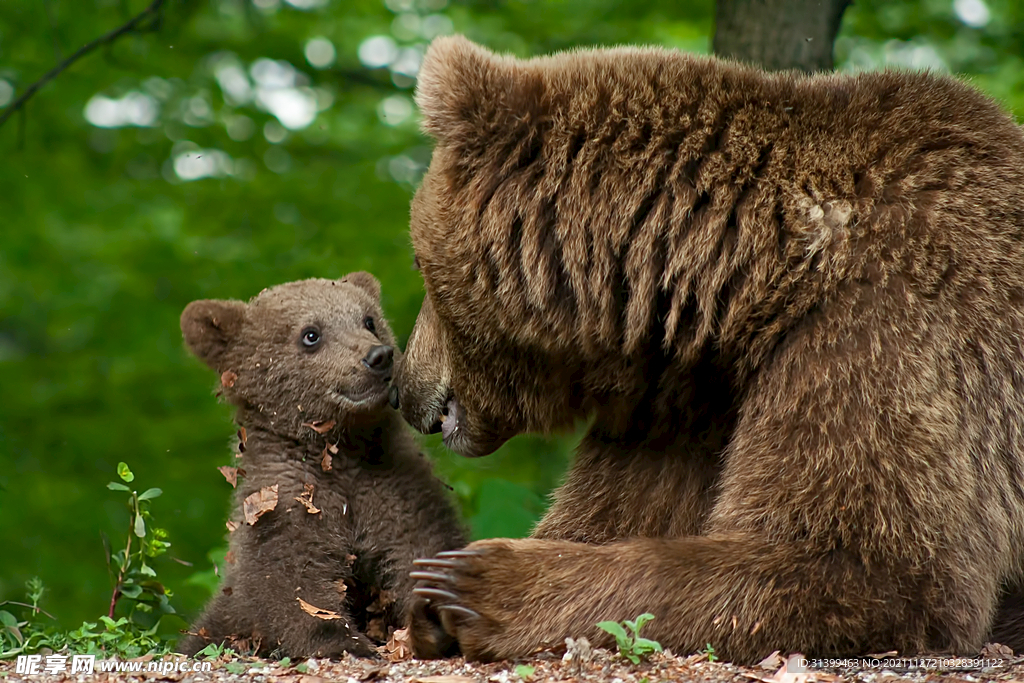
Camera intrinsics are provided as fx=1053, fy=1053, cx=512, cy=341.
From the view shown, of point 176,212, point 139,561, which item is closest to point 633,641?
point 139,561

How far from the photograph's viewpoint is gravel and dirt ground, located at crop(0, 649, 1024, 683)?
2824 mm

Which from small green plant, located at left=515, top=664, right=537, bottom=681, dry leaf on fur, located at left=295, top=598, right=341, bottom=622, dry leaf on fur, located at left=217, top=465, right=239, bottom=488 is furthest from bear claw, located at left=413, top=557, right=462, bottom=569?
dry leaf on fur, located at left=217, top=465, right=239, bottom=488

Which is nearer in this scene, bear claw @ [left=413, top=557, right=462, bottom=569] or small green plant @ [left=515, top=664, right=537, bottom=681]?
small green plant @ [left=515, top=664, right=537, bottom=681]

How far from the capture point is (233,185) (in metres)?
7.81

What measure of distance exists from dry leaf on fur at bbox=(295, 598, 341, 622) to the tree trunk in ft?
10.8

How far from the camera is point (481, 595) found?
3.17 meters

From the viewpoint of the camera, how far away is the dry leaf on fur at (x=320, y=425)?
4.12 m

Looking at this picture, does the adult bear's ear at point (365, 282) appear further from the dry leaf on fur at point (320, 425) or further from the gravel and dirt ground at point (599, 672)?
the gravel and dirt ground at point (599, 672)

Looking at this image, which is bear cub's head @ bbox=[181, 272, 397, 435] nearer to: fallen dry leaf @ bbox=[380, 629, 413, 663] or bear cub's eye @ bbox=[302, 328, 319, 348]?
bear cub's eye @ bbox=[302, 328, 319, 348]

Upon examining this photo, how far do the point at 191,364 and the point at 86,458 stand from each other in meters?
1.06

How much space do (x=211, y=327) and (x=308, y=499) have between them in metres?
0.87

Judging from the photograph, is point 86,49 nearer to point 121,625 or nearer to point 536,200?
point 121,625

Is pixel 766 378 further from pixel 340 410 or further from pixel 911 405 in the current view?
pixel 340 410

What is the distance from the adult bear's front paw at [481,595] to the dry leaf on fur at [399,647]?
0.83 ft
